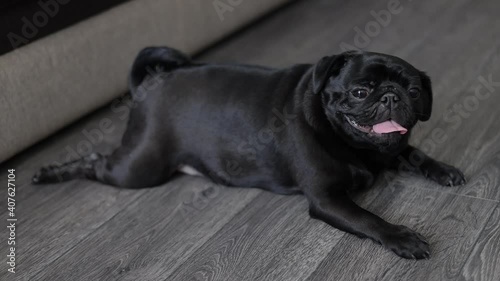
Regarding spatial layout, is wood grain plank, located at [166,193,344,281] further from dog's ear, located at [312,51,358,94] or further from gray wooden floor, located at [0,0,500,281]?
dog's ear, located at [312,51,358,94]

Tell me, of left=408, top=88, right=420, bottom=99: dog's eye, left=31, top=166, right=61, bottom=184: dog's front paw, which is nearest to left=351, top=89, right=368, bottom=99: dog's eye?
left=408, top=88, right=420, bottom=99: dog's eye

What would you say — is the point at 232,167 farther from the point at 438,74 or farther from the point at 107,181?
the point at 438,74

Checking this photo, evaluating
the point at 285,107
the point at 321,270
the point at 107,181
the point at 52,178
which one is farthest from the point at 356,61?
the point at 52,178

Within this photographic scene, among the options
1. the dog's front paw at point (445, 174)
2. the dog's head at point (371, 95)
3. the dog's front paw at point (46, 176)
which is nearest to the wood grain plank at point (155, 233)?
the dog's front paw at point (46, 176)

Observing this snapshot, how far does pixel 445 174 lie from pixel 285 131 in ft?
1.60

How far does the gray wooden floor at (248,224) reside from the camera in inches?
63.5

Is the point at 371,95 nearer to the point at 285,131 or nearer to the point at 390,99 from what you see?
the point at 390,99

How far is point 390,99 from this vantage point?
5.37ft

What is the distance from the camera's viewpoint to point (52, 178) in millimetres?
2090

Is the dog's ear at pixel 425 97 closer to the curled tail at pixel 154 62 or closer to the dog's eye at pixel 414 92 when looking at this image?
the dog's eye at pixel 414 92

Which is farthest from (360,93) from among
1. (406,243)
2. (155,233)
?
(155,233)

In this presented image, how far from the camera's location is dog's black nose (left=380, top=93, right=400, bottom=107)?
1.64 metres

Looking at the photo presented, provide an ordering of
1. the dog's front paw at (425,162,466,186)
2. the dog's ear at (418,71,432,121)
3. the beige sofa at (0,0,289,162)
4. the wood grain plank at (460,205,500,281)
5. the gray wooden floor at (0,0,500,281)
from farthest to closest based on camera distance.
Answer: the beige sofa at (0,0,289,162) → the dog's front paw at (425,162,466,186) → the dog's ear at (418,71,432,121) → the gray wooden floor at (0,0,500,281) → the wood grain plank at (460,205,500,281)

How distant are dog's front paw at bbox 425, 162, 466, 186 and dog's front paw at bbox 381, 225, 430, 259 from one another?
12.4 inches
